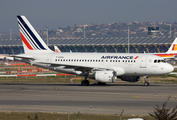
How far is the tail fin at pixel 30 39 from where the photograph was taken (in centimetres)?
4734

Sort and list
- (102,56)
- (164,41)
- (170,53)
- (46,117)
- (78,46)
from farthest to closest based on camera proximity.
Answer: (78,46) < (164,41) < (170,53) < (102,56) < (46,117)

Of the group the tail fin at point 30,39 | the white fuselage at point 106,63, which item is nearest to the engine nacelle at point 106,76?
the white fuselage at point 106,63

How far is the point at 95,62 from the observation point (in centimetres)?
4291

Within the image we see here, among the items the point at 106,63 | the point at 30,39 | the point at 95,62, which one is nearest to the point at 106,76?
the point at 106,63

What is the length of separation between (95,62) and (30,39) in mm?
11894

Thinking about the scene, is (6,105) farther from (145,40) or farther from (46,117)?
(145,40)

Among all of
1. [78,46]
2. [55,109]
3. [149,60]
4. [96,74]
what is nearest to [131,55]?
[149,60]

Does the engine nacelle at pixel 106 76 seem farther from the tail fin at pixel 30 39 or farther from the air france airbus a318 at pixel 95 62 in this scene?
the tail fin at pixel 30 39

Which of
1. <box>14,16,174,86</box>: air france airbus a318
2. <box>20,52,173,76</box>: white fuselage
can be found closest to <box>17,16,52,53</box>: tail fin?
<box>14,16,174,86</box>: air france airbus a318

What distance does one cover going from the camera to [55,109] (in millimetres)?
23016

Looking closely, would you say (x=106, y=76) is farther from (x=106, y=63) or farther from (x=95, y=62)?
(x=95, y=62)

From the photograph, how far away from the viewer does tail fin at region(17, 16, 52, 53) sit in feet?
155

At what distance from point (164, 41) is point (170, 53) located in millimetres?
75307

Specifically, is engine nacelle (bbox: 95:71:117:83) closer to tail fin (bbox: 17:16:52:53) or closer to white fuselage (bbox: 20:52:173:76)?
white fuselage (bbox: 20:52:173:76)
